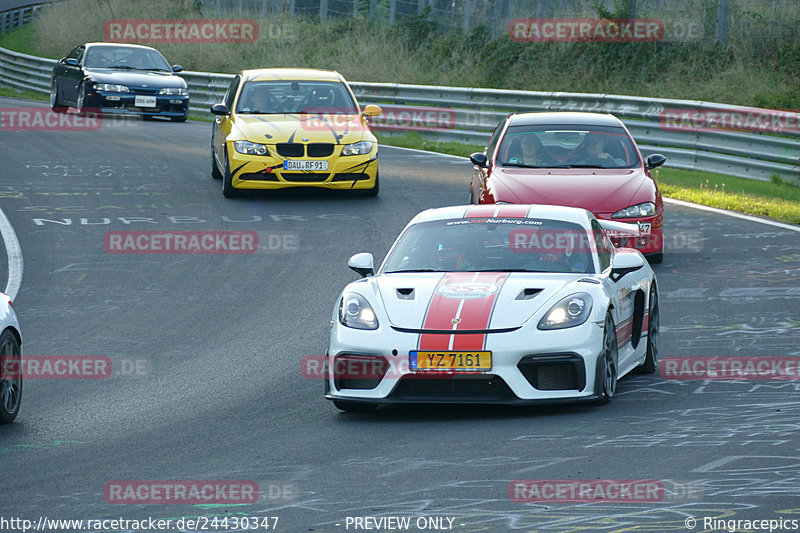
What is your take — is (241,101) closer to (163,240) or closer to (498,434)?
(163,240)

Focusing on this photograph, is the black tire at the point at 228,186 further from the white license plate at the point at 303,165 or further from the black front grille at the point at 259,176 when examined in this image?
the white license plate at the point at 303,165

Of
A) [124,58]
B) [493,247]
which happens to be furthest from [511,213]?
[124,58]

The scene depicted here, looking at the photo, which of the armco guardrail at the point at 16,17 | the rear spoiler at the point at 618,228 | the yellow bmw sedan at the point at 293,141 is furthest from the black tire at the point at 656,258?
the armco guardrail at the point at 16,17

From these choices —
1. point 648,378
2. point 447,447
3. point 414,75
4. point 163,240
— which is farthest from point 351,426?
point 414,75

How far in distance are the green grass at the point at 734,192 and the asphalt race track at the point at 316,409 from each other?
2.52 feet

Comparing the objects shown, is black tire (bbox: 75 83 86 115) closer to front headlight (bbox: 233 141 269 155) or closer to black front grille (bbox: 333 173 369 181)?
front headlight (bbox: 233 141 269 155)

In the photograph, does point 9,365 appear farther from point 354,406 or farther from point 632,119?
point 632,119

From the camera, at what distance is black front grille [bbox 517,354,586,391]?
8594 mm

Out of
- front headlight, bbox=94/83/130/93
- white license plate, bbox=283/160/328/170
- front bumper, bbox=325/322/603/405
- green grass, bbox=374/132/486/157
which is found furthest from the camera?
front headlight, bbox=94/83/130/93

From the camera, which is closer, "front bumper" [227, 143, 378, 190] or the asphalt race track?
the asphalt race track

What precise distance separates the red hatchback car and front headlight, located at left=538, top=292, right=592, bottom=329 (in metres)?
4.86

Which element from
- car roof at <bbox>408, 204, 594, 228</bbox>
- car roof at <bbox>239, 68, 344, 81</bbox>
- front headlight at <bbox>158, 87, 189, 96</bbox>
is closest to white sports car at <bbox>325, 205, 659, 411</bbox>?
car roof at <bbox>408, 204, 594, 228</bbox>

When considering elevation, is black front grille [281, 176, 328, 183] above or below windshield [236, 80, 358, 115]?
below

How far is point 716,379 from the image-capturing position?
9711 mm
